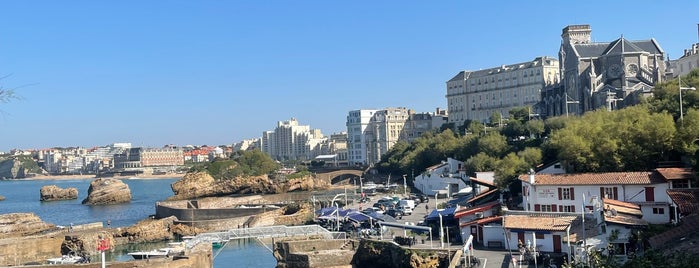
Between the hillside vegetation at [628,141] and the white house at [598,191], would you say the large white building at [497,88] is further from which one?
the white house at [598,191]

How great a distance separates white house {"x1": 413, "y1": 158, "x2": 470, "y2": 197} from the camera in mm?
73062

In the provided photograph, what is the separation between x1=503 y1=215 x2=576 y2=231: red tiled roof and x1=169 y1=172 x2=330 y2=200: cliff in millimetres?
66370

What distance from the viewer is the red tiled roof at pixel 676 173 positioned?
34312 mm

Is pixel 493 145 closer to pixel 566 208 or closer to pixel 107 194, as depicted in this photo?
pixel 566 208

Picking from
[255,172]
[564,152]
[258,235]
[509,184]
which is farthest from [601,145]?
[255,172]

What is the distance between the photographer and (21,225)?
2474 inches

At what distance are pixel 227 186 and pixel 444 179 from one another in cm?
3428

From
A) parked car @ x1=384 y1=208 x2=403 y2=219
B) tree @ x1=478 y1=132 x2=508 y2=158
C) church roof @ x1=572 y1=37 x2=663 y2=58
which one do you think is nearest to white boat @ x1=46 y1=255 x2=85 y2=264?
parked car @ x1=384 y1=208 x2=403 y2=219

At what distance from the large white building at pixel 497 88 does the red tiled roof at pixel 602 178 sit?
3181 inches

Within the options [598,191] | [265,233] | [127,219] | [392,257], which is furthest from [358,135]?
[598,191]

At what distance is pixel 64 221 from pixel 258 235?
41.8m

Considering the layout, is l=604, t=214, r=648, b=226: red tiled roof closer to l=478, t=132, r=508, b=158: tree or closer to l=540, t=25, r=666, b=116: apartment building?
l=478, t=132, r=508, b=158: tree

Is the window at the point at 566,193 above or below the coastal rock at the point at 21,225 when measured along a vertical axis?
above

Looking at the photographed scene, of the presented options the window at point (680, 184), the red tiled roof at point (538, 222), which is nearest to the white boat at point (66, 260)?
the red tiled roof at point (538, 222)
